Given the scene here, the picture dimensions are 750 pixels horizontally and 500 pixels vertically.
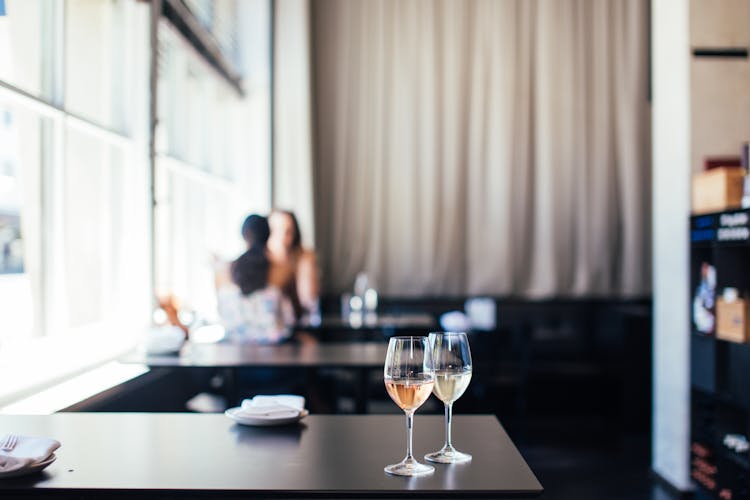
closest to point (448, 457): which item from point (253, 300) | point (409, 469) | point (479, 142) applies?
point (409, 469)

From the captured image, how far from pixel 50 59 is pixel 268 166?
3.37 meters

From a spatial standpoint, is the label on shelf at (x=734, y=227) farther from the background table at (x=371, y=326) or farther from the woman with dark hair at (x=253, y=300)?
the woman with dark hair at (x=253, y=300)

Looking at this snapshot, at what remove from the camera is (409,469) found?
1.31 meters


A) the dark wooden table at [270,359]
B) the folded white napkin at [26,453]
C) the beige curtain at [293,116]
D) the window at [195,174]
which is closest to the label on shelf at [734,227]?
the dark wooden table at [270,359]

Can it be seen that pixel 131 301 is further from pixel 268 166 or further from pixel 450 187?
pixel 450 187

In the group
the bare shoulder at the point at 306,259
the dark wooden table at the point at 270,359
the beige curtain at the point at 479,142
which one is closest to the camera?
the dark wooden table at the point at 270,359

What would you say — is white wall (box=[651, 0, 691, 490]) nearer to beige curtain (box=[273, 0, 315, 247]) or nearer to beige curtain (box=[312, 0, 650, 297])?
beige curtain (box=[312, 0, 650, 297])

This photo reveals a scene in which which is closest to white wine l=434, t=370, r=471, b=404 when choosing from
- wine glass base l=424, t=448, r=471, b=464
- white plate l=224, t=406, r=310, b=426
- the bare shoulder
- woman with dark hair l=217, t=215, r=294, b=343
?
wine glass base l=424, t=448, r=471, b=464

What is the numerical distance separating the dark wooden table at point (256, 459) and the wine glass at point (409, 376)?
0.03m

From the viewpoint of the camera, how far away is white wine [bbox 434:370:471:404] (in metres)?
1.34

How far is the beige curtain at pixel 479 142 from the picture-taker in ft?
20.7

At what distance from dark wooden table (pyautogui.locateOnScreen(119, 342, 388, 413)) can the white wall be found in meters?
1.54

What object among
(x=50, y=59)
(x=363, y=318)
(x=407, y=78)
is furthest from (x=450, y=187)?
(x=50, y=59)

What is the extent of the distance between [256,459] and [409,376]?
357mm
